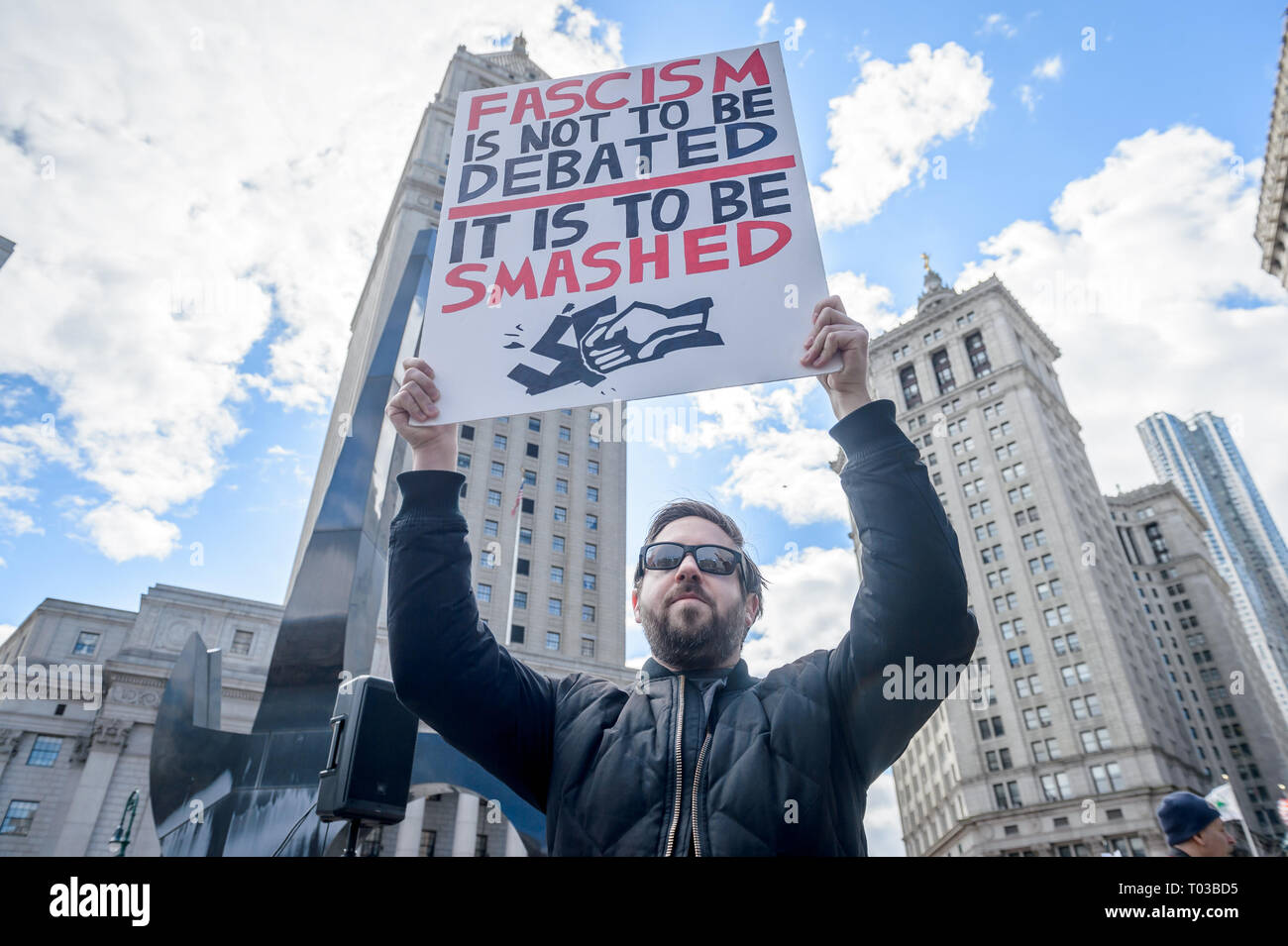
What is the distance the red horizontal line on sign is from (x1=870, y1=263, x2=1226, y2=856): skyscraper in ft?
172

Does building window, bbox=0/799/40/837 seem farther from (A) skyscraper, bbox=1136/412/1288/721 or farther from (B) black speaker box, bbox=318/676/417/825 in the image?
(A) skyscraper, bbox=1136/412/1288/721

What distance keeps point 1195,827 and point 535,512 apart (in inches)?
2203

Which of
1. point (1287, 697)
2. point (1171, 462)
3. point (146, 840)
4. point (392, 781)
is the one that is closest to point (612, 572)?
point (146, 840)

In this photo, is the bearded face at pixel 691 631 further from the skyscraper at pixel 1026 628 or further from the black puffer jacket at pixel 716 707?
the skyscraper at pixel 1026 628

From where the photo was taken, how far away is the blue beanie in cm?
466

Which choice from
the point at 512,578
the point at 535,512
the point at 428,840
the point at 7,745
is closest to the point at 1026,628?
the point at 535,512

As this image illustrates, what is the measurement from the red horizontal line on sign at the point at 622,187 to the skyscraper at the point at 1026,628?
52560 mm

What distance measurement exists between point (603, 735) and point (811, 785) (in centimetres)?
74

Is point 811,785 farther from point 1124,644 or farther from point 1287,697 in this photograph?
point 1287,697

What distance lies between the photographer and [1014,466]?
73.5 meters

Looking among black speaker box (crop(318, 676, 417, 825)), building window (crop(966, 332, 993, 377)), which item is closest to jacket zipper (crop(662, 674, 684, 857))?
black speaker box (crop(318, 676, 417, 825))

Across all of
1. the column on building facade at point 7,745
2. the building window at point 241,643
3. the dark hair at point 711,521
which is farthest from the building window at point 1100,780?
the column on building facade at point 7,745

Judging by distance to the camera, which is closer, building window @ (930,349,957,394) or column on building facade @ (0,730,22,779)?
column on building facade @ (0,730,22,779)

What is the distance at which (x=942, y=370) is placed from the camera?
84.3 metres
